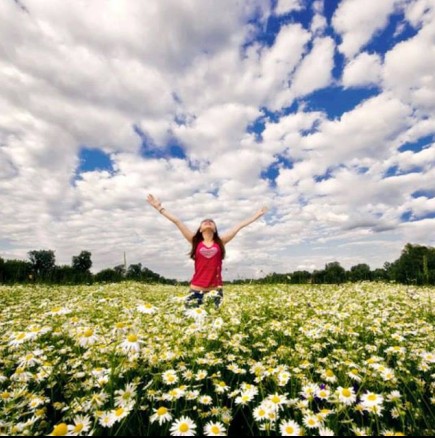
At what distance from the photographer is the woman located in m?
8.26

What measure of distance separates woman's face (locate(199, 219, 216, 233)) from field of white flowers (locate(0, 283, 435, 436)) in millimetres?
3102

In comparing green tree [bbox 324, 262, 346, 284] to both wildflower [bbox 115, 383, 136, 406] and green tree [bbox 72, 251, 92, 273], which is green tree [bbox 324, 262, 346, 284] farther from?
green tree [bbox 72, 251, 92, 273]

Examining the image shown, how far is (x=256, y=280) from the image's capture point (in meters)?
17.8

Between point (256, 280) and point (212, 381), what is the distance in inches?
562

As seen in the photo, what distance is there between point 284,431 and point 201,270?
579cm

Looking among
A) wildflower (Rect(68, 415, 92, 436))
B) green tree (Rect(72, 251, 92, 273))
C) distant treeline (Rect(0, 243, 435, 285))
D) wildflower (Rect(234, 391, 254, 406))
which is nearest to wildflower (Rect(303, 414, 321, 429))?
wildflower (Rect(234, 391, 254, 406))

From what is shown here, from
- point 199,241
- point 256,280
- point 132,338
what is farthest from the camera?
point 256,280

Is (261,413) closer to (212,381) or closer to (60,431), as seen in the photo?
(212,381)

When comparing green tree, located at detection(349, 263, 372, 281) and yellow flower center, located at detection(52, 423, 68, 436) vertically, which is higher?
green tree, located at detection(349, 263, 372, 281)

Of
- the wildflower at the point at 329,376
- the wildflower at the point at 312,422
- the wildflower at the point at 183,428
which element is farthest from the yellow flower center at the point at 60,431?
the wildflower at the point at 329,376

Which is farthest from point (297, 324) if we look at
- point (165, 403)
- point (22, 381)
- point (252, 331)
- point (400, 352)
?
point (22, 381)

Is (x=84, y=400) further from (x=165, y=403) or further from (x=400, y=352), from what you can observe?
(x=400, y=352)

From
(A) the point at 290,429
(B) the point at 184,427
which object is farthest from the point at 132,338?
(A) the point at 290,429

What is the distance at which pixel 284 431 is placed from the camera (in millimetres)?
2650
